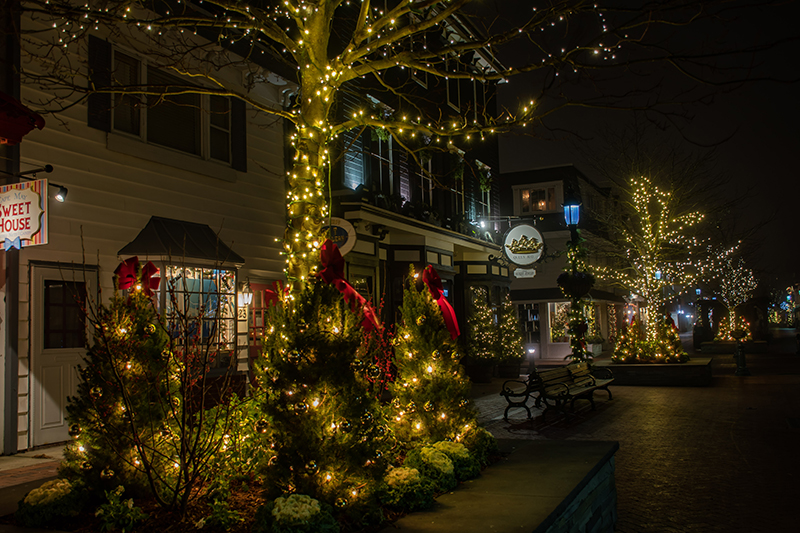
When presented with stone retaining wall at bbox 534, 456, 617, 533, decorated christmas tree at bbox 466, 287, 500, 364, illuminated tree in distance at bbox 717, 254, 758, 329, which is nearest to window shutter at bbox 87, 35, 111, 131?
stone retaining wall at bbox 534, 456, 617, 533

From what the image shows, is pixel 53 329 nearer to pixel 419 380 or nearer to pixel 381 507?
pixel 419 380

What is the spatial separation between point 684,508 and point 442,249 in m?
14.1

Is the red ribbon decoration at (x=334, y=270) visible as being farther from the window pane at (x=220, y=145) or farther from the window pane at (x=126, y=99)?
the window pane at (x=220, y=145)

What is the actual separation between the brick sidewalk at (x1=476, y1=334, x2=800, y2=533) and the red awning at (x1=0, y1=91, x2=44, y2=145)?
26.1 feet

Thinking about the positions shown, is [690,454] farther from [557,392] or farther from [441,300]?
[441,300]

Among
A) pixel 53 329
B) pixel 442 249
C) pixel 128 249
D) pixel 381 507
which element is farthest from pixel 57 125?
pixel 442 249

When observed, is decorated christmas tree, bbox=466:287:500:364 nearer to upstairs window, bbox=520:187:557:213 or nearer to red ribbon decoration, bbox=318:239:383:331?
red ribbon decoration, bbox=318:239:383:331

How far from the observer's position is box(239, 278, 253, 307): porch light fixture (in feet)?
40.3

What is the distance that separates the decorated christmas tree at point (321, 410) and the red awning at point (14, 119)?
4916 mm

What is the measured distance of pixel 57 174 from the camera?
9281 millimetres

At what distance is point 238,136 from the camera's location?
12602 mm

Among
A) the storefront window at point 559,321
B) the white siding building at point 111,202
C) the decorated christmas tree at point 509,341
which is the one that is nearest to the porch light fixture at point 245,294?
the white siding building at point 111,202

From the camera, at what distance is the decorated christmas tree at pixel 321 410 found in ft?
14.4

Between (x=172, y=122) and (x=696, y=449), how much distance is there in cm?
1026
